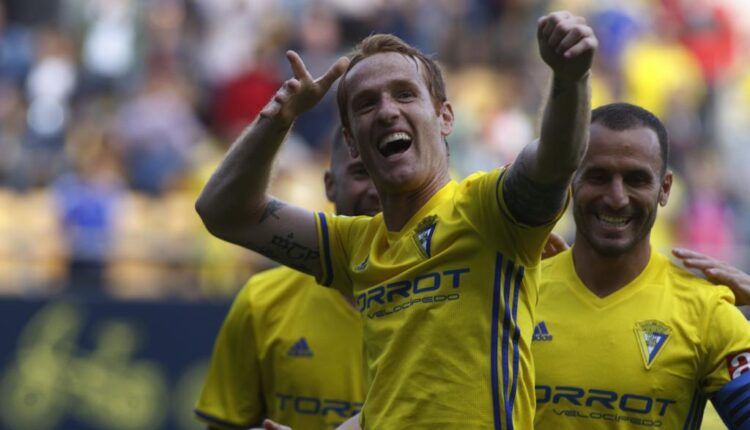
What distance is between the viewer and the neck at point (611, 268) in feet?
17.2

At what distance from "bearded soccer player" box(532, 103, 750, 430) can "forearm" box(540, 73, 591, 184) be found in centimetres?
109

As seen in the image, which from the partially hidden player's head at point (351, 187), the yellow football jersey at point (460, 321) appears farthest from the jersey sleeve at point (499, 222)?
the partially hidden player's head at point (351, 187)

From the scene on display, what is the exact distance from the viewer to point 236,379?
627 cm

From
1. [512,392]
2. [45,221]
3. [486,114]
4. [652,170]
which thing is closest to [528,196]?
[512,392]

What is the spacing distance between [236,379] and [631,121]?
2.20m

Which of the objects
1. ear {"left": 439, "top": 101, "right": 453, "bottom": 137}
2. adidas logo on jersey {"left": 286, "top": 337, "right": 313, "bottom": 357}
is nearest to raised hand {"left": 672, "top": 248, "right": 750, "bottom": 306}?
ear {"left": 439, "top": 101, "right": 453, "bottom": 137}

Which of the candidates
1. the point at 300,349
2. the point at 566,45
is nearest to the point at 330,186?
the point at 300,349

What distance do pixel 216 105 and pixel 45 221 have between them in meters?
2.71

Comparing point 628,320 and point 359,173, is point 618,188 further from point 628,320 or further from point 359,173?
point 359,173

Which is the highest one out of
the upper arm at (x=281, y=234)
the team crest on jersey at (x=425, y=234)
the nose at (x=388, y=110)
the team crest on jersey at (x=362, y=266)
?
the nose at (x=388, y=110)

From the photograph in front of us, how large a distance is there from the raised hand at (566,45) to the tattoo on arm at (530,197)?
313 millimetres

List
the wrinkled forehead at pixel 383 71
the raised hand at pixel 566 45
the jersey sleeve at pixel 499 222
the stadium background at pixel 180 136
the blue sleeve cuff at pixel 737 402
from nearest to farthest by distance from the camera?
the raised hand at pixel 566 45 < the jersey sleeve at pixel 499 222 < the wrinkled forehead at pixel 383 71 < the blue sleeve cuff at pixel 737 402 < the stadium background at pixel 180 136

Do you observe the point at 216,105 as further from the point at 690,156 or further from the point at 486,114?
the point at 690,156

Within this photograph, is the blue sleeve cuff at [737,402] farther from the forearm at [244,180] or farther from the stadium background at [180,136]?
the stadium background at [180,136]
